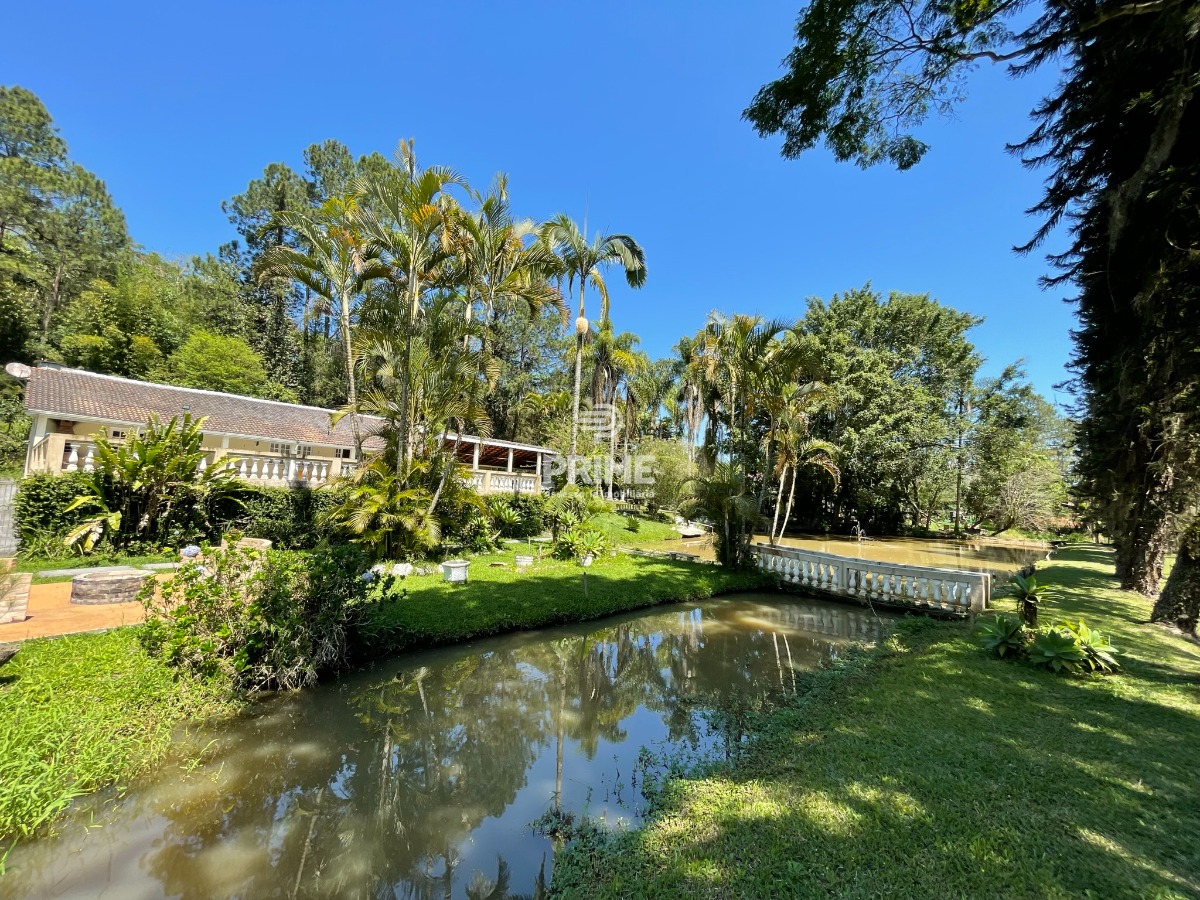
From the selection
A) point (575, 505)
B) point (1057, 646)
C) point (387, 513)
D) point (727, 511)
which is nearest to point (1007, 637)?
point (1057, 646)

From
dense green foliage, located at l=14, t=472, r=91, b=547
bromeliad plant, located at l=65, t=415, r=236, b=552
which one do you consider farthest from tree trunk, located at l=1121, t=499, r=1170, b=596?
dense green foliage, located at l=14, t=472, r=91, b=547

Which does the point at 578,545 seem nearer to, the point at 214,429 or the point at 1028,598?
the point at 1028,598

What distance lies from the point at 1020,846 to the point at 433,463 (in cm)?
1020

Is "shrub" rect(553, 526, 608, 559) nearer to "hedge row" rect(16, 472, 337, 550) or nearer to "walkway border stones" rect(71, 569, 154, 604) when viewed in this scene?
"hedge row" rect(16, 472, 337, 550)

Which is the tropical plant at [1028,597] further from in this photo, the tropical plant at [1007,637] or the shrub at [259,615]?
the shrub at [259,615]

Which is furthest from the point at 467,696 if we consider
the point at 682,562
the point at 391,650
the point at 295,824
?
the point at 682,562

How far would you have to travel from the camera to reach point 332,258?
11781 mm

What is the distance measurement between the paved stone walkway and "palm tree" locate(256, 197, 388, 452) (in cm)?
581

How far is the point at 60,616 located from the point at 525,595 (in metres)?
5.90

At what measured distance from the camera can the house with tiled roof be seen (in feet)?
37.0

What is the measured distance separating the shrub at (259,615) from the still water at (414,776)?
39cm

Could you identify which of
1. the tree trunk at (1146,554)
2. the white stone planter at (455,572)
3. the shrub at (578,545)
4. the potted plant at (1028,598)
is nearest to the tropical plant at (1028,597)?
the potted plant at (1028,598)

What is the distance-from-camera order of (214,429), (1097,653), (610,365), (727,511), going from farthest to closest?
(610,365) < (214,429) < (727,511) < (1097,653)

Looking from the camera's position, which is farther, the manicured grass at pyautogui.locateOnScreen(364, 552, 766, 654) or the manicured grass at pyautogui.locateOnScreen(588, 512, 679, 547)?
the manicured grass at pyautogui.locateOnScreen(588, 512, 679, 547)
